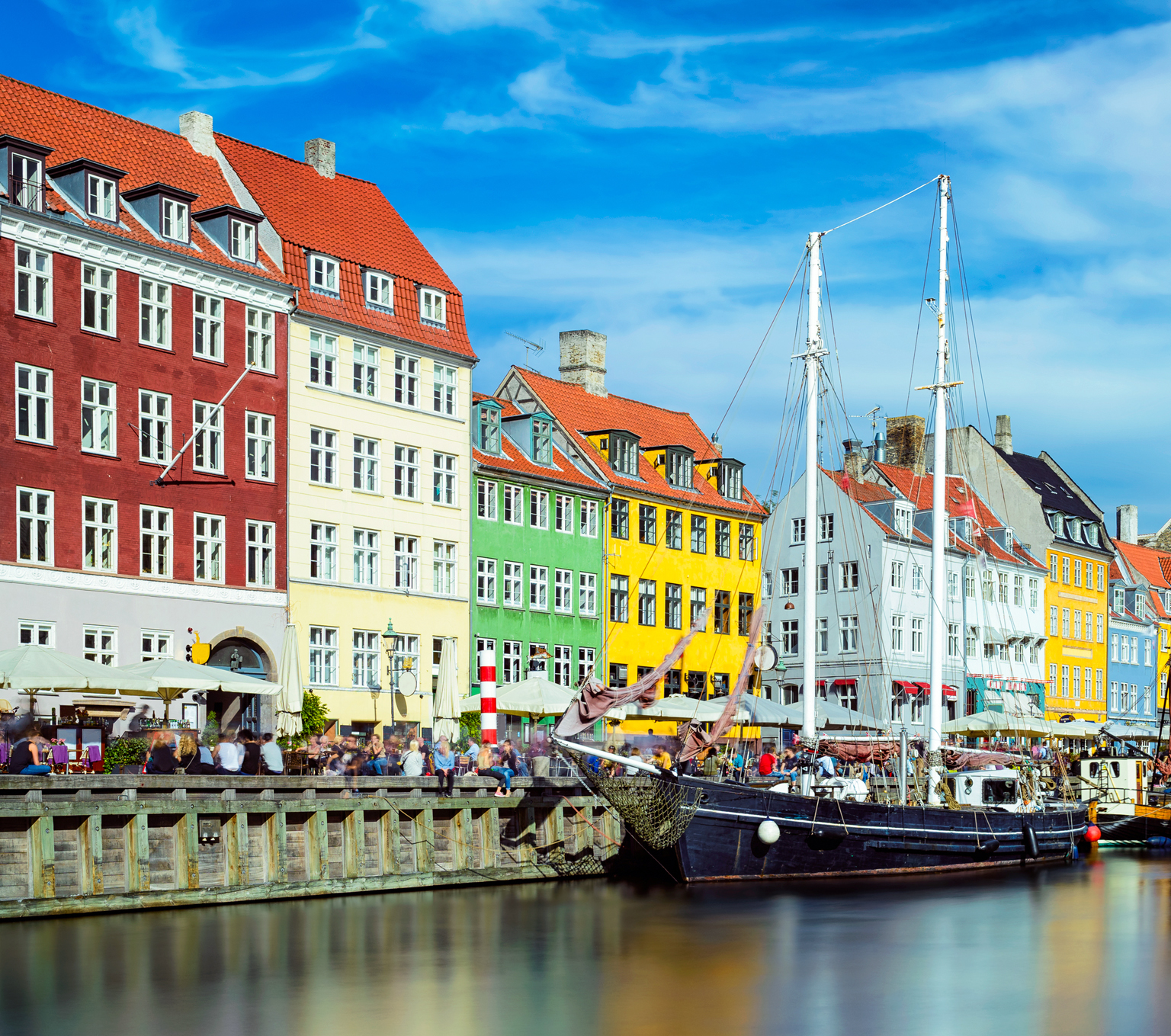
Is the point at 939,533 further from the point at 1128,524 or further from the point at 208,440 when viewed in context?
the point at 1128,524

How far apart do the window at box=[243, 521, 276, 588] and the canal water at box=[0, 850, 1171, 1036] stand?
601 inches

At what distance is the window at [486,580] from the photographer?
59188 mm

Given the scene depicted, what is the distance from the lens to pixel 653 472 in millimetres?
69688

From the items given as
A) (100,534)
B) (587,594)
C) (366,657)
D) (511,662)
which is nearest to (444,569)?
(511,662)

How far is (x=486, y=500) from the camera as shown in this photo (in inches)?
2354

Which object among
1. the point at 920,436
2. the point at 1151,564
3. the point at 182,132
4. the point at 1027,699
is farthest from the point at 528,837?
the point at 1151,564

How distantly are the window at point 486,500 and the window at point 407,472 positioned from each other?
2999mm

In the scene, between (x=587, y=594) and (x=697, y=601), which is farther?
(x=697, y=601)

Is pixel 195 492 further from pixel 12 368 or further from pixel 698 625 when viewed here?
pixel 698 625

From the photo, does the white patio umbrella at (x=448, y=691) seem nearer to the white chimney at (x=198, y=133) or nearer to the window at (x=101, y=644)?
the window at (x=101, y=644)

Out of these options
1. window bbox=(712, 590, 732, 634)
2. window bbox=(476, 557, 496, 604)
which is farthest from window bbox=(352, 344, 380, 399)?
window bbox=(712, 590, 732, 634)

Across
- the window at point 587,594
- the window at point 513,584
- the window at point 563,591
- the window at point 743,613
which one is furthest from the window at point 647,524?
the window at point 513,584

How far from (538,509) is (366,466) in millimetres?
8920

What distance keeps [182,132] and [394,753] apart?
22.9 m
